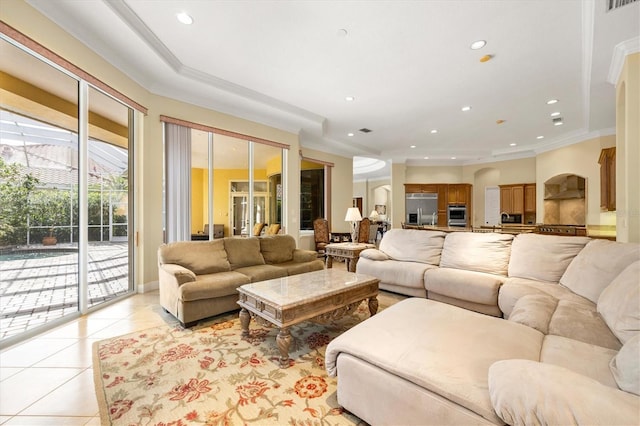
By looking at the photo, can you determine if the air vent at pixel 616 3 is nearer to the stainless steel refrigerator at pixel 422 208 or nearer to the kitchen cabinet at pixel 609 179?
the kitchen cabinet at pixel 609 179

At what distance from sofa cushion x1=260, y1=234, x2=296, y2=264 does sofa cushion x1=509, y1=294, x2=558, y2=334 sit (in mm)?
2916

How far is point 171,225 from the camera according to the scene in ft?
13.6

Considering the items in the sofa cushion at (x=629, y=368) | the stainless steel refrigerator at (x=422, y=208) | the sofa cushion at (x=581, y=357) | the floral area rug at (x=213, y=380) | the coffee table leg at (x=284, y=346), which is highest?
the stainless steel refrigerator at (x=422, y=208)

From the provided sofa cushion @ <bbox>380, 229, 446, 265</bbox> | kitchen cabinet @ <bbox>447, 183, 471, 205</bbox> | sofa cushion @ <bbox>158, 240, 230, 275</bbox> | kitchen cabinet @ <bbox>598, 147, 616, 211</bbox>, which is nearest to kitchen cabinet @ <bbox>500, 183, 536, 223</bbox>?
kitchen cabinet @ <bbox>447, 183, 471, 205</bbox>

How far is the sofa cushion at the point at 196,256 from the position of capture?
3.18 metres

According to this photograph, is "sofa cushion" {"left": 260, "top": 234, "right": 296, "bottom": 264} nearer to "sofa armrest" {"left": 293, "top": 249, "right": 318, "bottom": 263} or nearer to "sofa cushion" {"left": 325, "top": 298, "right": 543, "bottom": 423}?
"sofa armrest" {"left": 293, "top": 249, "right": 318, "bottom": 263}

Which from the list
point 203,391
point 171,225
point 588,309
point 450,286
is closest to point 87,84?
point 171,225

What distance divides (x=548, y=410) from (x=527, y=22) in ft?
11.2

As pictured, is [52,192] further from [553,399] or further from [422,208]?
[422,208]

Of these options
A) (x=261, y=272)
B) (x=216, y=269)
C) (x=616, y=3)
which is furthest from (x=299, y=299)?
(x=616, y=3)

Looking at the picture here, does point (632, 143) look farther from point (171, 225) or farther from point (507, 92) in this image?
point (171, 225)

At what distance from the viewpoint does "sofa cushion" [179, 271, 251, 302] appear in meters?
2.69

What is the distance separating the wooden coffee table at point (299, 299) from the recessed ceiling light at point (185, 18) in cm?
273

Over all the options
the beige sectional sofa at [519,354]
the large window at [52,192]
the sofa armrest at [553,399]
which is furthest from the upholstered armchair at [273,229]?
the sofa armrest at [553,399]
